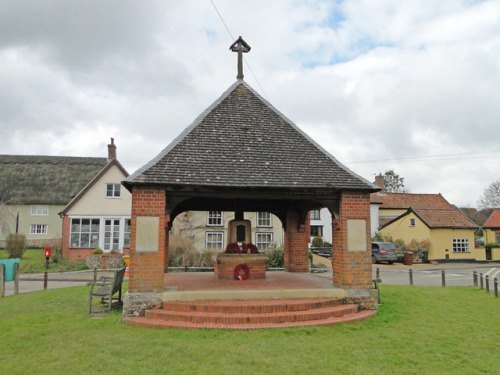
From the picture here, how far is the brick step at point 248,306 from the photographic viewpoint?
9.01 m

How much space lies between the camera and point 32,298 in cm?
1279

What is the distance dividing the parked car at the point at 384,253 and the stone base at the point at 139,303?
25189 mm

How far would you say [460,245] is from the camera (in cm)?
3509

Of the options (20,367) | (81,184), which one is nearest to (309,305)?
(20,367)

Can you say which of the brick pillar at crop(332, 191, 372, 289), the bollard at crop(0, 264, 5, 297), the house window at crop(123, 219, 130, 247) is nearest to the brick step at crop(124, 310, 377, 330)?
the brick pillar at crop(332, 191, 372, 289)

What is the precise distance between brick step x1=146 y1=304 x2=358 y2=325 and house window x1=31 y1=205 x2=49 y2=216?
1353 inches

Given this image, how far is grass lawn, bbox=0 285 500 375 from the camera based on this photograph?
6016mm

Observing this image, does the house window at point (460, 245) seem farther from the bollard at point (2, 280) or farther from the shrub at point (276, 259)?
the bollard at point (2, 280)

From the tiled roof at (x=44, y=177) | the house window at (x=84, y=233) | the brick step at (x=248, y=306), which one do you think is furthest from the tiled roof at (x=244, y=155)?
the tiled roof at (x=44, y=177)

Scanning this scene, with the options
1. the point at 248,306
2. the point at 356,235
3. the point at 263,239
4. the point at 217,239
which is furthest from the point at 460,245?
the point at 248,306

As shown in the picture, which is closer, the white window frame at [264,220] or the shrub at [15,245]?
the shrub at [15,245]

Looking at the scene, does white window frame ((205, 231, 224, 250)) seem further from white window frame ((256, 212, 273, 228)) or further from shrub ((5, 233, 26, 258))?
shrub ((5, 233, 26, 258))

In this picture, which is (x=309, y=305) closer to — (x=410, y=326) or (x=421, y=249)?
(x=410, y=326)

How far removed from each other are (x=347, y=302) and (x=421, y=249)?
26.7m
